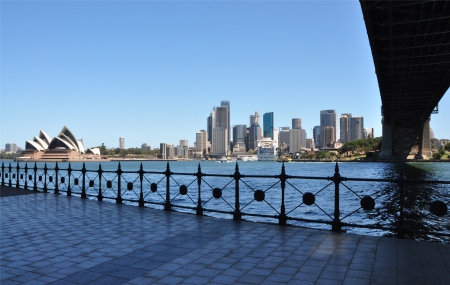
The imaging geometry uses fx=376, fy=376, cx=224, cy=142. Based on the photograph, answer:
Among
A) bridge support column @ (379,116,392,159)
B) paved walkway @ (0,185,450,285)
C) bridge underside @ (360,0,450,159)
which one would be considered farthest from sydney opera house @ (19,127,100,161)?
paved walkway @ (0,185,450,285)

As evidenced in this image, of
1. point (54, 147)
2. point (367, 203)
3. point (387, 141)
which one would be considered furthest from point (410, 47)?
point (54, 147)

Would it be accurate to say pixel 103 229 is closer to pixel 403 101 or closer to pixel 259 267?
pixel 259 267

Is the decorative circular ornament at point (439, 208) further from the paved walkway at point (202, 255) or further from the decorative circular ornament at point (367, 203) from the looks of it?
the decorative circular ornament at point (367, 203)

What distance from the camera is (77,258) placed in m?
6.20

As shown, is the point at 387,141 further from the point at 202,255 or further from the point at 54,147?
the point at 54,147

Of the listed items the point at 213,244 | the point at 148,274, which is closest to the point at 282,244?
the point at 213,244

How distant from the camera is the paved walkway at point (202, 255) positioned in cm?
522

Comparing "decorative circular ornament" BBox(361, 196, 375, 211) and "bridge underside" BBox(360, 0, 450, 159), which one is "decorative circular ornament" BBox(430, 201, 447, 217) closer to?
"decorative circular ornament" BBox(361, 196, 375, 211)

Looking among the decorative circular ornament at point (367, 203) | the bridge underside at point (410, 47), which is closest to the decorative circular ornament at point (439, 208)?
the decorative circular ornament at point (367, 203)

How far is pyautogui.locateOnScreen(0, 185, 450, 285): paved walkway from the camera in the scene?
5223mm

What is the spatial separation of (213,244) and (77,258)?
2398 mm

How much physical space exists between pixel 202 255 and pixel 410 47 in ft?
80.9

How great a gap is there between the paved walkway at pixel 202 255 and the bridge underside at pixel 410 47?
14.2 metres

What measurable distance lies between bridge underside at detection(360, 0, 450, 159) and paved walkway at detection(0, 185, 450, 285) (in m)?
14.2
